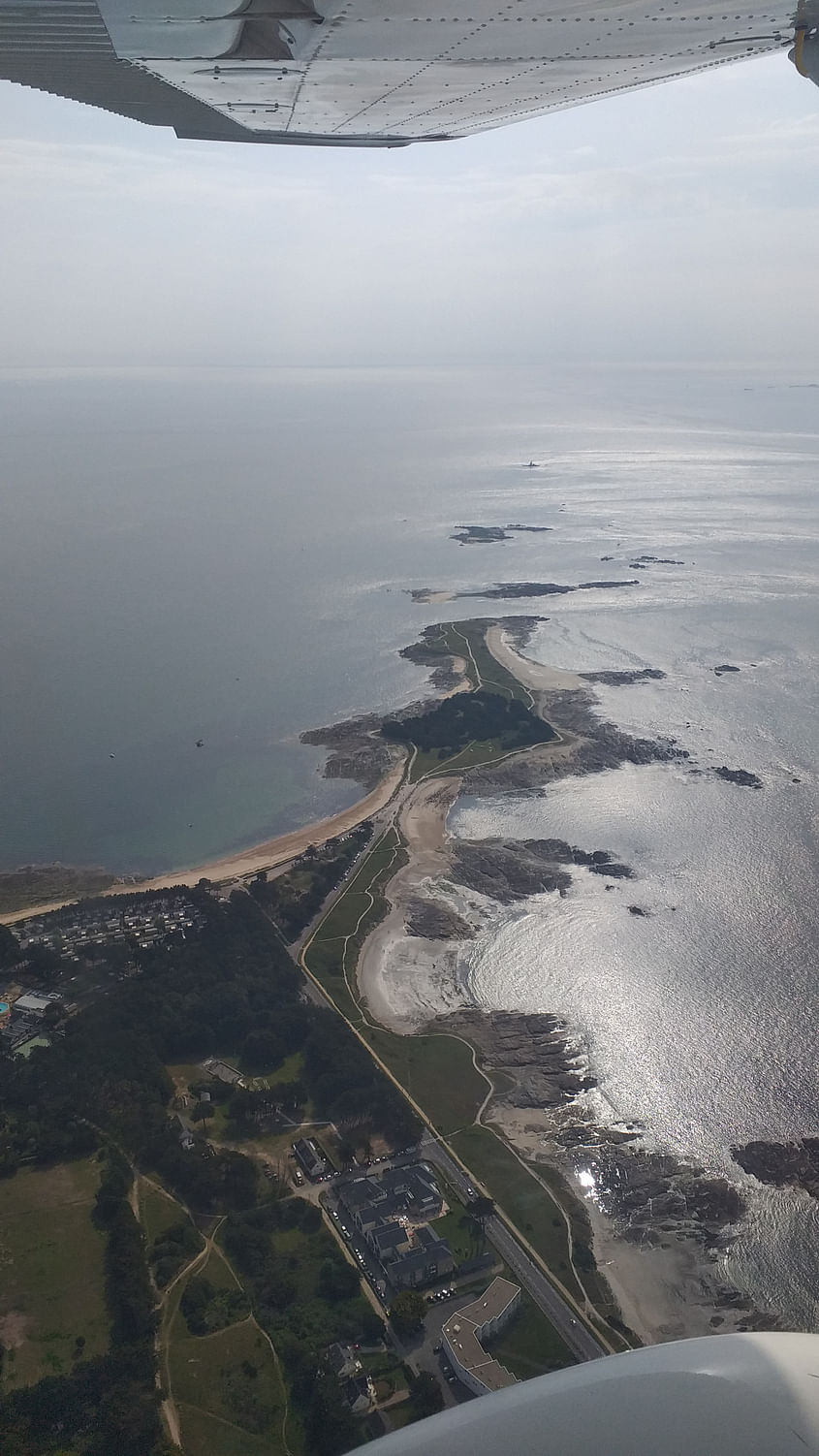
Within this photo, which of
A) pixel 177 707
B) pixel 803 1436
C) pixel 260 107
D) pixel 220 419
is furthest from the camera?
pixel 220 419

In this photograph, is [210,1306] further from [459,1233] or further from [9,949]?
[9,949]

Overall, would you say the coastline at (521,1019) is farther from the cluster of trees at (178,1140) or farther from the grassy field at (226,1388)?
the grassy field at (226,1388)

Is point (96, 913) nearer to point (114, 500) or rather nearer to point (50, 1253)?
point (50, 1253)

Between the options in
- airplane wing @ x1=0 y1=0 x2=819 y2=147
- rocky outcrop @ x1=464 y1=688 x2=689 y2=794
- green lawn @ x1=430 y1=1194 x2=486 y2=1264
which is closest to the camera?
airplane wing @ x1=0 y1=0 x2=819 y2=147

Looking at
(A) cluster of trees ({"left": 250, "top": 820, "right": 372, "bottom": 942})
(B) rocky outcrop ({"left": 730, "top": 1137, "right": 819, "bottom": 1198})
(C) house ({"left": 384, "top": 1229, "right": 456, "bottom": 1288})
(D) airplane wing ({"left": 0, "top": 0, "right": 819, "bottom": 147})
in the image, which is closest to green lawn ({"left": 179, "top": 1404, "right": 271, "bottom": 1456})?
(C) house ({"left": 384, "top": 1229, "right": 456, "bottom": 1288})

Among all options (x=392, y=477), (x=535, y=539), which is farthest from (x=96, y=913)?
(x=392, y=477)

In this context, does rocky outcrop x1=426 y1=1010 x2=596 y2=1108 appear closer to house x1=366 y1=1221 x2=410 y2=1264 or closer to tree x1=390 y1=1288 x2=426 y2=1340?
house x1=366 y1=1221 x2=410 y2=1264
